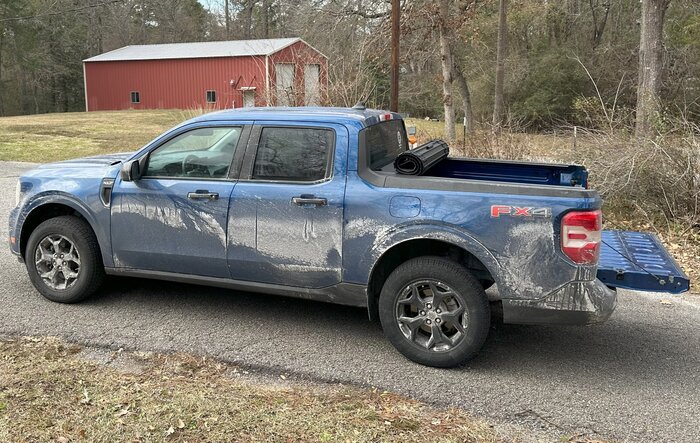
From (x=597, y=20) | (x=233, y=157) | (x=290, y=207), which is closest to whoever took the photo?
(x=290, y=207)

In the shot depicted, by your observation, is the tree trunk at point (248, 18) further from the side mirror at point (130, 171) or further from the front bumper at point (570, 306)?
the front bumper at point (570, 306)

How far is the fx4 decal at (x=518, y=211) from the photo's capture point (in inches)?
149

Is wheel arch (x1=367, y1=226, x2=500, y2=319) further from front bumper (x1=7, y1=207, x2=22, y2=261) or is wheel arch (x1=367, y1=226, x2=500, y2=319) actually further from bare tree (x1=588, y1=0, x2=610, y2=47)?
bare tree (x1=588, y1=0, x2=610, y2=47)

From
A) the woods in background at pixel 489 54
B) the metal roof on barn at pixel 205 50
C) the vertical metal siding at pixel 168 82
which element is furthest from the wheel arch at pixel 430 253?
the vertical metal siding at pixel 168 82

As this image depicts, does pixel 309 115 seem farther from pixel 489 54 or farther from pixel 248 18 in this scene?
pixel 248 18

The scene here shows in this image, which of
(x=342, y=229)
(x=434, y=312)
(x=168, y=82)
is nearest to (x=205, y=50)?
(x=168, y=82)

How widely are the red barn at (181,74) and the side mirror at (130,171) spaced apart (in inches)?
1102

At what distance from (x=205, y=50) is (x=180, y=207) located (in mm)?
36708

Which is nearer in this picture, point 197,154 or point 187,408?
point 187,408

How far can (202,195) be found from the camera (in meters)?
4.59

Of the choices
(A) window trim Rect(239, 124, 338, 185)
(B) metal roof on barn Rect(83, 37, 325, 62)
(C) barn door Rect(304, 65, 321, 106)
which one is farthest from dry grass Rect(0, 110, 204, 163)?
(A) window trim Rect(239, 124, 338, 185)

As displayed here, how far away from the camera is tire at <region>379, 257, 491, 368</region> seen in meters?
4.01

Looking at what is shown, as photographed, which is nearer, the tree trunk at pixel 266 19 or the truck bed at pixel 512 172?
the truck bed at pixel 512 172

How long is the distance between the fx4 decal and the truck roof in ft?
3.87
